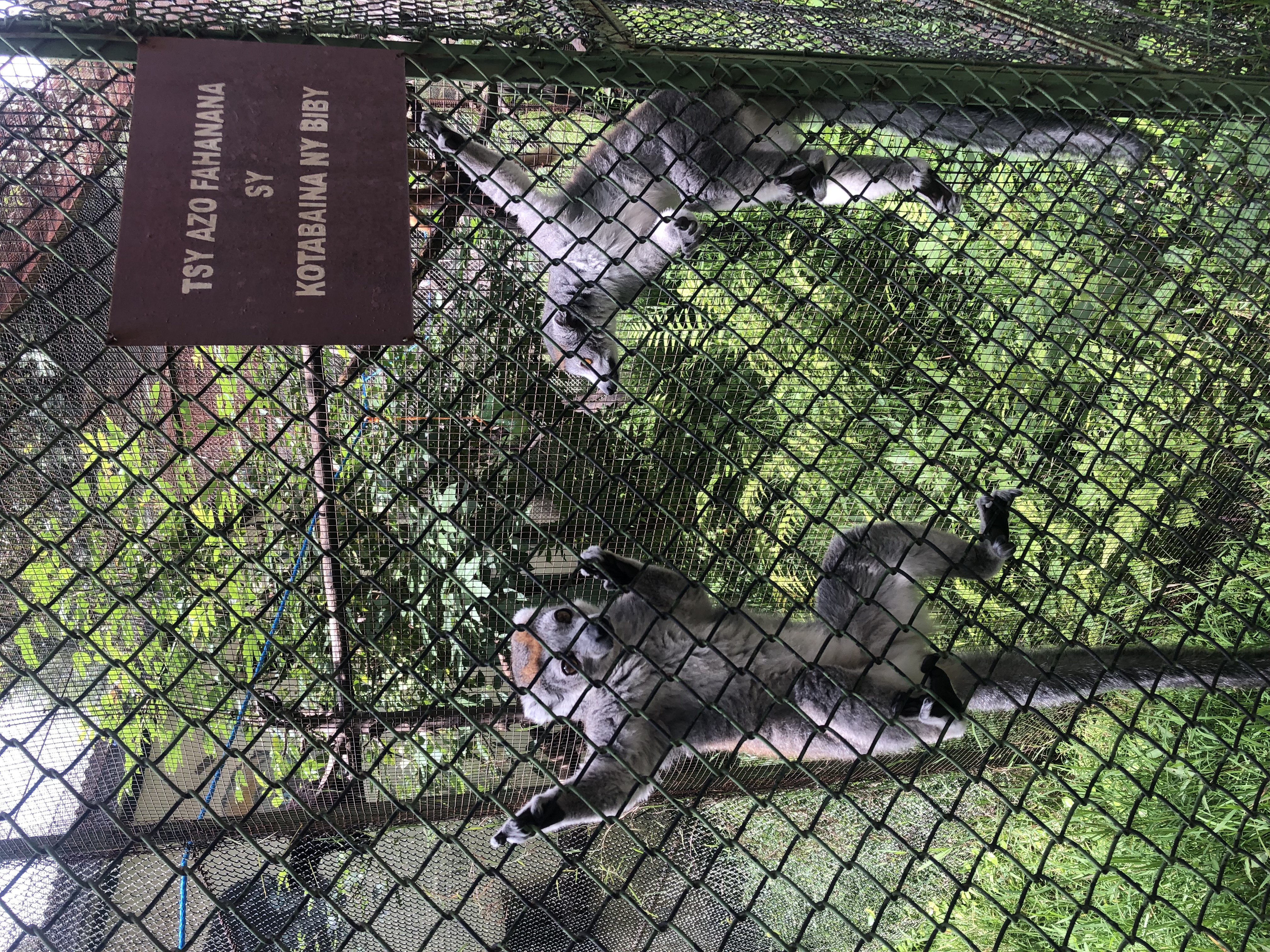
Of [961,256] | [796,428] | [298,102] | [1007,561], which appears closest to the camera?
[298,102]

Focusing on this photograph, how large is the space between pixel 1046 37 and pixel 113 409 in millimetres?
4076

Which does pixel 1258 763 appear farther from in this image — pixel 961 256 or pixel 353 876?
pixel 353 876

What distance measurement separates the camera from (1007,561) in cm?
231

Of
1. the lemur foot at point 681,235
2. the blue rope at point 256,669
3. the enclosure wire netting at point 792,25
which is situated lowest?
the blue rope at point 256,669

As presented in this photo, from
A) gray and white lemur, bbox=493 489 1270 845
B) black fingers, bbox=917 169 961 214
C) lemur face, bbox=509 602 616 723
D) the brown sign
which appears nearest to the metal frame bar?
the brown sign

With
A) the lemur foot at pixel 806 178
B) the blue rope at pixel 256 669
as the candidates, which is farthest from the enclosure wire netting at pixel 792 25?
the blue rope at pixel 256 669

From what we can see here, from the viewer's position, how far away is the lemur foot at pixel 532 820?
208 cm

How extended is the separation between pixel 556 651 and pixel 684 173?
6.90ft

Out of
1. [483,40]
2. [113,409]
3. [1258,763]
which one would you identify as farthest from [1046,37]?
[113,409]

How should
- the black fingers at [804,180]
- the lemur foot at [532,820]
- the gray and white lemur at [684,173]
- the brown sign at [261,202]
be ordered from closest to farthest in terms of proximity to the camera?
1. the brown sign at [261,202]
2. the lemur foot at [532,820]
3. the gray and white lemur at [684,173]
4. the black fingers at [804,180]

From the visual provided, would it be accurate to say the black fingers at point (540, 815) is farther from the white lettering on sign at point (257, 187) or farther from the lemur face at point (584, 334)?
the lemur face at point (584, 334)

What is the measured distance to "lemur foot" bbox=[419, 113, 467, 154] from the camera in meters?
2.84

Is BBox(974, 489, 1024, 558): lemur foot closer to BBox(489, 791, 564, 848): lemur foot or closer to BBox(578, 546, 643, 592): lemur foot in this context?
BBox(578, 546, 643, 592): lemur foot

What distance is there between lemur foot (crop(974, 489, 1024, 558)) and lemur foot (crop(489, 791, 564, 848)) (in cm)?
162
